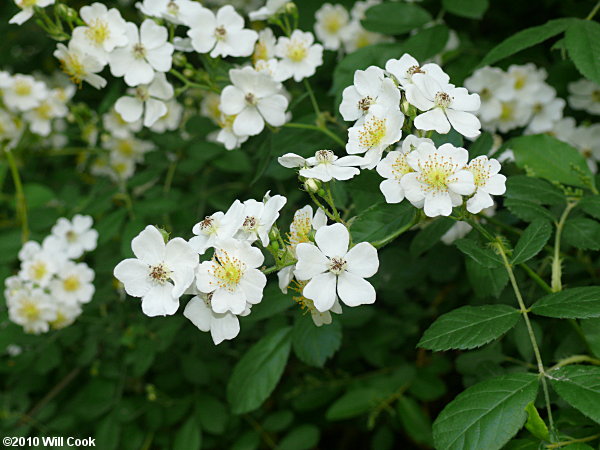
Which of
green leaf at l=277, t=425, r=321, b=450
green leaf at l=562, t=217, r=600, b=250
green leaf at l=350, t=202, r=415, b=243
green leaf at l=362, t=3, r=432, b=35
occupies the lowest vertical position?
green leaf at l=277, t=425, r=321, b=450

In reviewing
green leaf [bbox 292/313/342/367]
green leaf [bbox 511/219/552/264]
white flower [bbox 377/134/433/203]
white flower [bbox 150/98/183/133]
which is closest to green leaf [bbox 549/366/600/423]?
green leaf [bbox 511/219/552/264]

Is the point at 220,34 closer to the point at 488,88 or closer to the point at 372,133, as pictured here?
the point at 372,133

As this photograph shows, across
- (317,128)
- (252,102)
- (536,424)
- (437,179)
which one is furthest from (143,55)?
(536,424)

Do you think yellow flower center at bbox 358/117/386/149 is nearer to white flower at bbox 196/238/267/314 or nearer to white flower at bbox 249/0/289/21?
white flower at bbox 196/238/267/314

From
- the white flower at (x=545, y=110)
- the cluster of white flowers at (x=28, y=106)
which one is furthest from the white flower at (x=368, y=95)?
the cluster of white flowers at (x=28, y=106)

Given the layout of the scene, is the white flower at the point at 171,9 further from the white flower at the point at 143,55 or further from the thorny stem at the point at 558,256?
the thorny stem at the point at 558,256

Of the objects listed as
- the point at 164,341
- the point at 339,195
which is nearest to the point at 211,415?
the point at 164,341
